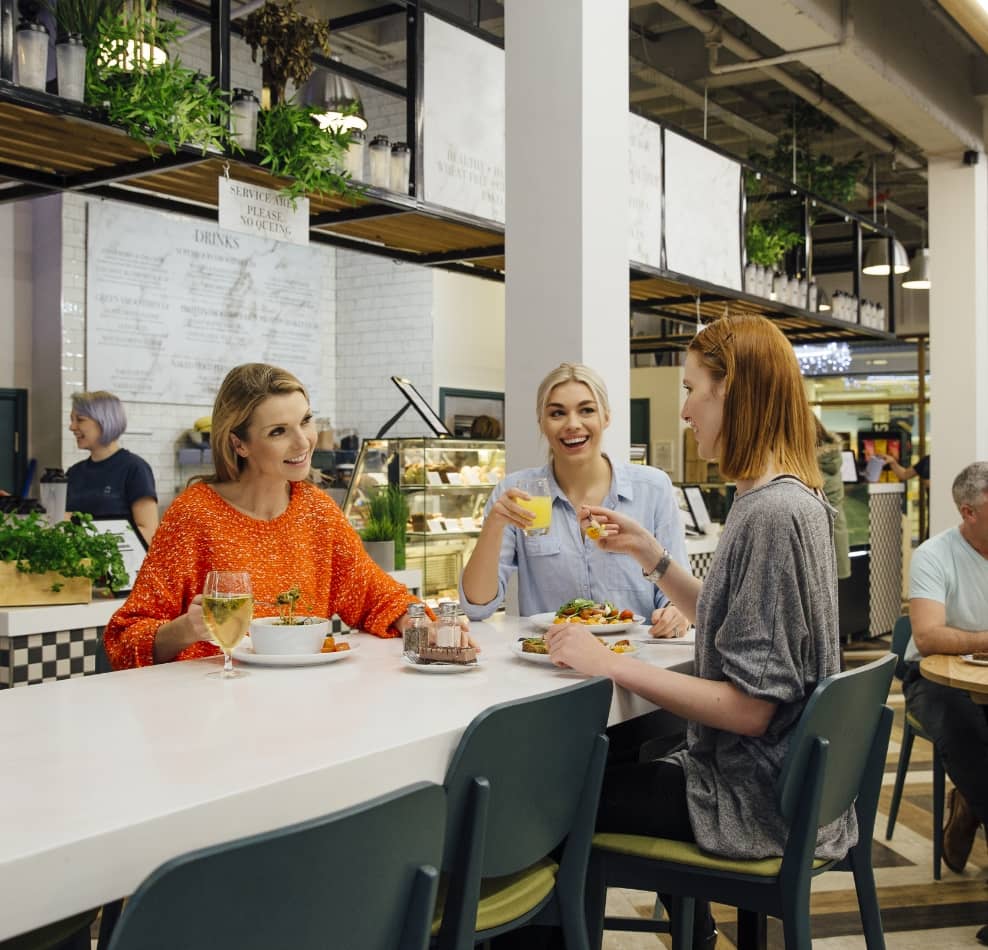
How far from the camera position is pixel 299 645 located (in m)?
2.21

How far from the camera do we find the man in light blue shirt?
138 inches

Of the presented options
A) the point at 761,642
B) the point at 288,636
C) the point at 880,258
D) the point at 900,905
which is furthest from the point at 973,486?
the point at 880,258

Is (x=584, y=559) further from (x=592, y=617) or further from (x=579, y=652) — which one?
(x=579, y=652)

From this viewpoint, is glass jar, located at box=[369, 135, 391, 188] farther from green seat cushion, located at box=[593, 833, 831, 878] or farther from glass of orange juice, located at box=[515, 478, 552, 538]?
green seat cushion, located at box=[593, 833, 831, 878]

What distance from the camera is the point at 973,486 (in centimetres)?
374

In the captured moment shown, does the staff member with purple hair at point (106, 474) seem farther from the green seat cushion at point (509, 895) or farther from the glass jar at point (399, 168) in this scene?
the green seat cushion at point (509, 895)

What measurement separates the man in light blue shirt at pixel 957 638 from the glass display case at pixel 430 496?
2.48 meters

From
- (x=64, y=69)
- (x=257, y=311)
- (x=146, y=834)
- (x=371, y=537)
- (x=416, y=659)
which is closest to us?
(x=146, y=834)

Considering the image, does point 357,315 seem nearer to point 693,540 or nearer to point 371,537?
point 693,540

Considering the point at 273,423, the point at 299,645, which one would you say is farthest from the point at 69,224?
the point at 299,645

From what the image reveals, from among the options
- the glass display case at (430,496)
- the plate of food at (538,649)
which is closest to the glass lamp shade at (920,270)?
the glass display case at (430,496)

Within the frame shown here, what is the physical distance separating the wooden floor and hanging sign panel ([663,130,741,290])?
3614 millimetres

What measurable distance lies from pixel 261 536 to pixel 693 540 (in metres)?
4.89

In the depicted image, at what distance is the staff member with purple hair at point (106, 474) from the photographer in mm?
5082
